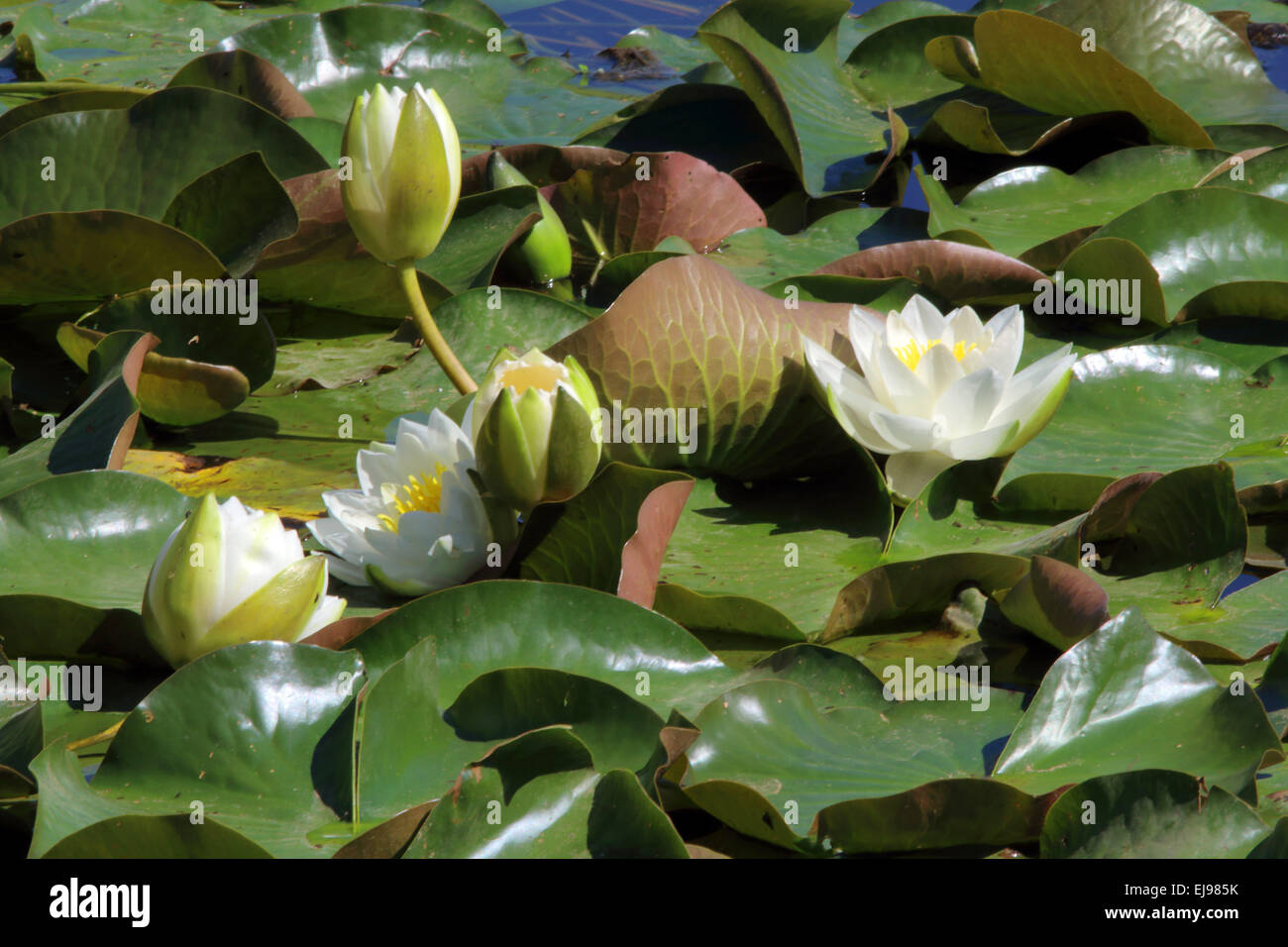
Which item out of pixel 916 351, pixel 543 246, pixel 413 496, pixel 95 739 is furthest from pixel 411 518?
pixel 543 246

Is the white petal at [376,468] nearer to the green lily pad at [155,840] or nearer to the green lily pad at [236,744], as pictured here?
the green lily pad at [236,744]

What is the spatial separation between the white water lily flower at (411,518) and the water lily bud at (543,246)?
893 mm

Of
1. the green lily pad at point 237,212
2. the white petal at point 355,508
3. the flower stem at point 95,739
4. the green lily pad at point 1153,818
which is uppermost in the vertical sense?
the green lily pad at point 237,212

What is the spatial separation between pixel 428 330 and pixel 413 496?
340 mm

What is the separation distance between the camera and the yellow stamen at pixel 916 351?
170 centimetres

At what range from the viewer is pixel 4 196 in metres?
2.17

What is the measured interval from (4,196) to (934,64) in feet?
6.77

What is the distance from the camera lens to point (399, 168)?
1562 mm

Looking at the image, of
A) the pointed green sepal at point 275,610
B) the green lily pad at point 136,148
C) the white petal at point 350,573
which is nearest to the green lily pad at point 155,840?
the pointed green sepal at point 275,610

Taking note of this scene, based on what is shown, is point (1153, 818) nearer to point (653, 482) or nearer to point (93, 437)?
point (653, 482)

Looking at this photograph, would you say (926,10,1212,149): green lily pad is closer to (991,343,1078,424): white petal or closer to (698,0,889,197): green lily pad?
(698,0,889,197): green lily pad
